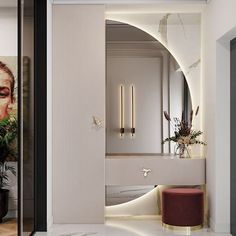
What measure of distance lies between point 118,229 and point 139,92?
1575 mm

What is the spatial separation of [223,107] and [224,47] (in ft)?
1.94

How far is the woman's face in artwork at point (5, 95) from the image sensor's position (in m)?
3.42

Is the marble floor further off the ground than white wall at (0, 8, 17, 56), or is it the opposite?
white wall at (0, 8, 17, 56)

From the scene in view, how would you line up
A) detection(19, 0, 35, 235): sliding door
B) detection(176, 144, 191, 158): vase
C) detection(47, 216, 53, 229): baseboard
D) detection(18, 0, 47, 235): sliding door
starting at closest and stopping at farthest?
detection(19, 0, 35, 235): sliding door < detection(18, 0, 47, 235): sliding door < detection(47, 216, 53, 229): baseboard < detection(176, 144, 191, 158): vase

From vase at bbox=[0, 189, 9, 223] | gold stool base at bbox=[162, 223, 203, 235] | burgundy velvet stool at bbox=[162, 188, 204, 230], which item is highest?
vase at bbox=[0, 189, 9, 223]

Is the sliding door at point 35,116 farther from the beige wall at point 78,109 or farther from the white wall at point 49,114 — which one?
the beige wall at point 78,109

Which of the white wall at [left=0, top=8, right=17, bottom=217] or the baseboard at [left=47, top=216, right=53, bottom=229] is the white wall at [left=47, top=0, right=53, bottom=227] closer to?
the baseboard at [left=47, top=216, right=53, bottom=229]

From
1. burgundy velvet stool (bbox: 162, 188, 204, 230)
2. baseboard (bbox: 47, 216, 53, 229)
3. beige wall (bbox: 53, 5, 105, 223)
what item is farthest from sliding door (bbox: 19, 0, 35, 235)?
burgundy velvet stool (bbox: 162, 188, 204, 230)

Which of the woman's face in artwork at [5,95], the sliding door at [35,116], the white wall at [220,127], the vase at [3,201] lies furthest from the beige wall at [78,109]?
the vase at [3,201]

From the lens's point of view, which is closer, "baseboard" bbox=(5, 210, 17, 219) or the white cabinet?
"baseboard" bbox=(5, 210, 17, 219)

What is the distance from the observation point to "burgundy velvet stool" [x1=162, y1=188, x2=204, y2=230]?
178 inches

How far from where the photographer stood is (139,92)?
523 centimetres

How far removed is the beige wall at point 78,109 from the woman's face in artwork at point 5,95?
126 centimetres

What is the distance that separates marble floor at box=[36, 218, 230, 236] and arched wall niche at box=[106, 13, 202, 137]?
49.5 inches
